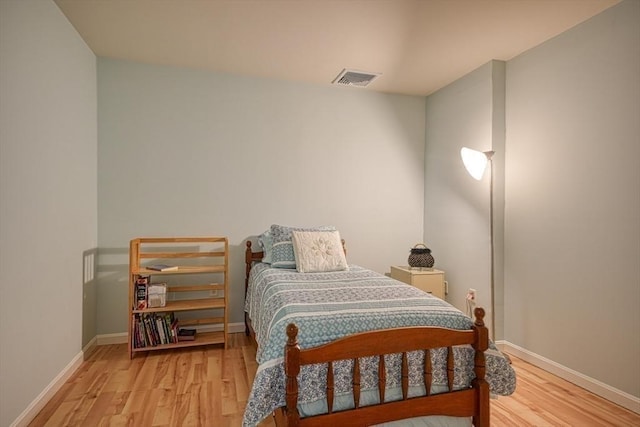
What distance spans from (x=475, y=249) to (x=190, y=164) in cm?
279

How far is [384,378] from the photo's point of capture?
5.40 ft

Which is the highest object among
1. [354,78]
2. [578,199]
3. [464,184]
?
[354,78]

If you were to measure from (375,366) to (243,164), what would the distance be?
2473 mm

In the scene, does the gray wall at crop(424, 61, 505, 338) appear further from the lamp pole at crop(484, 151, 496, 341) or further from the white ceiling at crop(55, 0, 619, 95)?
the white ceiling at crop(55, 0, 619, 95)

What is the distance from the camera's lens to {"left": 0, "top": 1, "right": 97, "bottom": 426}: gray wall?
183 cm

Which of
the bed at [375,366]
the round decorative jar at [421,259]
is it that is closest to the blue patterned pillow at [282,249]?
the bed at [375,366]

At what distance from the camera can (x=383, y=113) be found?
405 centimetres

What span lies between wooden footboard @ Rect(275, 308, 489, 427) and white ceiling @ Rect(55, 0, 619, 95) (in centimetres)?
202

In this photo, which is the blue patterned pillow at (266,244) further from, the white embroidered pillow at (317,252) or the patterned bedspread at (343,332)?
the patterned bedspread at (343,332)

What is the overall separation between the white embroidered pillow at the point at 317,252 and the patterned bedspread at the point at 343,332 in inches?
27.1

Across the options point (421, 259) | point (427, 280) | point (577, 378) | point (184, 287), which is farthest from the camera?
point (421, 259)

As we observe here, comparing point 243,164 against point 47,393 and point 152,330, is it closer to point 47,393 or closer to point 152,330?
point 152,330

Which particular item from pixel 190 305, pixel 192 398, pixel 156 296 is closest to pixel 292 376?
pixel 192 398

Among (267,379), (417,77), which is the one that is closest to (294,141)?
(417,77)
